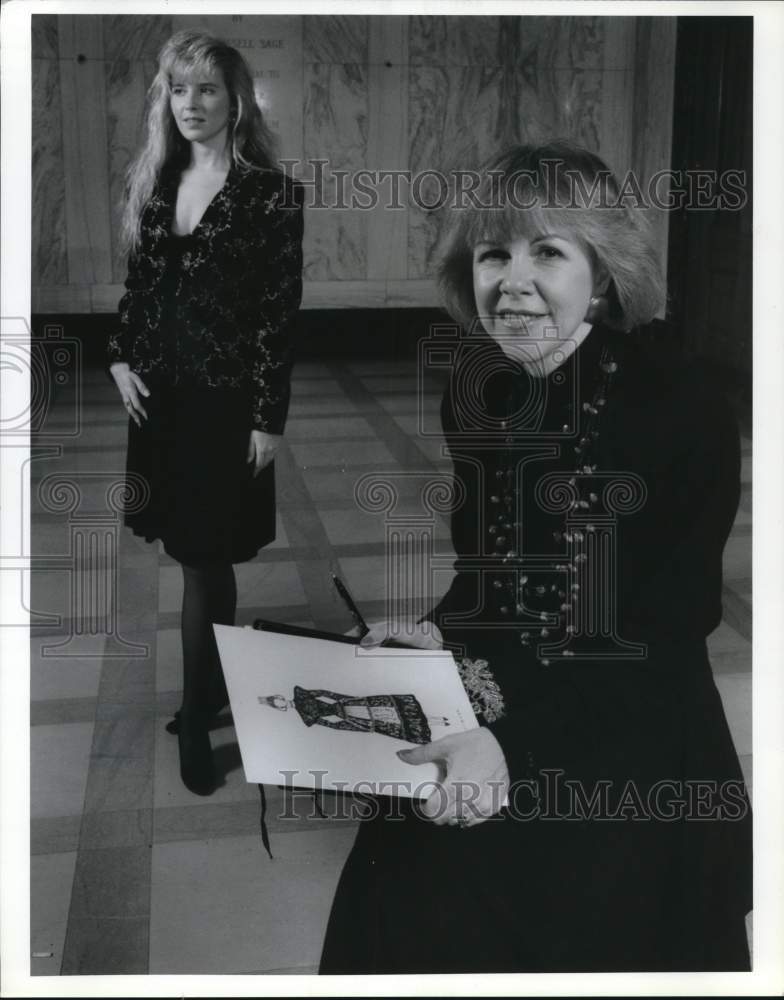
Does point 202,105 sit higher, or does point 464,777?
point 202,105

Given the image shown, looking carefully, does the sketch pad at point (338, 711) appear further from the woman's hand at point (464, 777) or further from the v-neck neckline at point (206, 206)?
the v-neck neckline at point (206, 206)

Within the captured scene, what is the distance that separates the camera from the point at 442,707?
2250 millimetres

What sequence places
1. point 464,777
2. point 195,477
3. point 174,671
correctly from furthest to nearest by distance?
point 174,671 < point 195,477 < point 464,777

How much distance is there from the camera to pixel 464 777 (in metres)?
2.17

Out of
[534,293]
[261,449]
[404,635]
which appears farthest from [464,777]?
[534,293]

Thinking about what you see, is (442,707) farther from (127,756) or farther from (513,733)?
(127,756)

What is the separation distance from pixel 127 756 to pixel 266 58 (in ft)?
4.80

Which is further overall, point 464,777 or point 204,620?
point 204,620

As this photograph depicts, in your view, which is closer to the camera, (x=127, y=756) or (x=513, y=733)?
(x=513, y=733)

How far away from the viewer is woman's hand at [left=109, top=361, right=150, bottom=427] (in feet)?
7.77

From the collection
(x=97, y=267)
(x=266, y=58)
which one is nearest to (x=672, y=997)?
(x=97, y=267)

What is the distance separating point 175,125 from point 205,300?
342 mm

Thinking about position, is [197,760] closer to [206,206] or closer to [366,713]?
[366,713]
